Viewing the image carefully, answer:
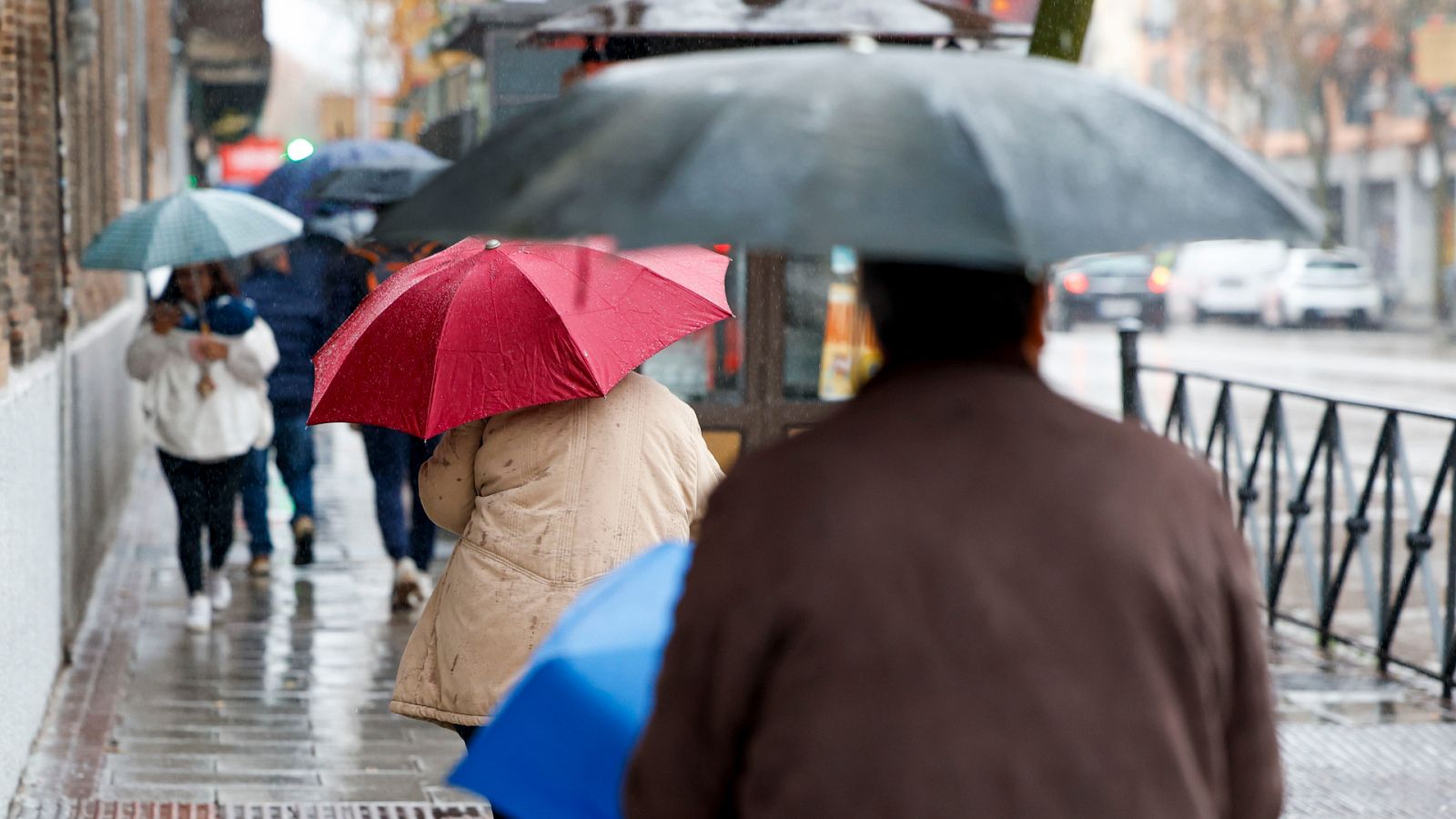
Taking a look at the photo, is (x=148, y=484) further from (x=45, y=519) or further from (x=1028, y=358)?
(x=1028, y=358)

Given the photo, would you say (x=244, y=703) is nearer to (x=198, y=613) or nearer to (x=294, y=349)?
(x=198, y=613)

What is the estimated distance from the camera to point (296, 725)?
22.7ft

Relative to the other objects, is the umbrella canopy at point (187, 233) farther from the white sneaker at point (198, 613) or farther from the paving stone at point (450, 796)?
the paving stone at point (450, 796)

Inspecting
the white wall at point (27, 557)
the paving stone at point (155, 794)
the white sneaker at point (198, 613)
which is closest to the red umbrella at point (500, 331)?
the white wall at point (27, 557)

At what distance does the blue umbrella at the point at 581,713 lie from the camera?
229 centimetres

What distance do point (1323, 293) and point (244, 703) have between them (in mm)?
34813

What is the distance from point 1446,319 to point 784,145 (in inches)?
1478

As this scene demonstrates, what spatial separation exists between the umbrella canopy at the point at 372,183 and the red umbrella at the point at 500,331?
20.6ft

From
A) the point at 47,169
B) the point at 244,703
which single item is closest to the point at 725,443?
→ the point at 244,703

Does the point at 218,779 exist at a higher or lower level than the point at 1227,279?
lower

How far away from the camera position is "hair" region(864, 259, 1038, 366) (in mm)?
2082

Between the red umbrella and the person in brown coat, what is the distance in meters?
1.88

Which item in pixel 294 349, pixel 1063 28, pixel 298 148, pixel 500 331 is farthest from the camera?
pixel 298 148

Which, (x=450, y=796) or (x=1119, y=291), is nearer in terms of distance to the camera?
(x=450, y=796)
